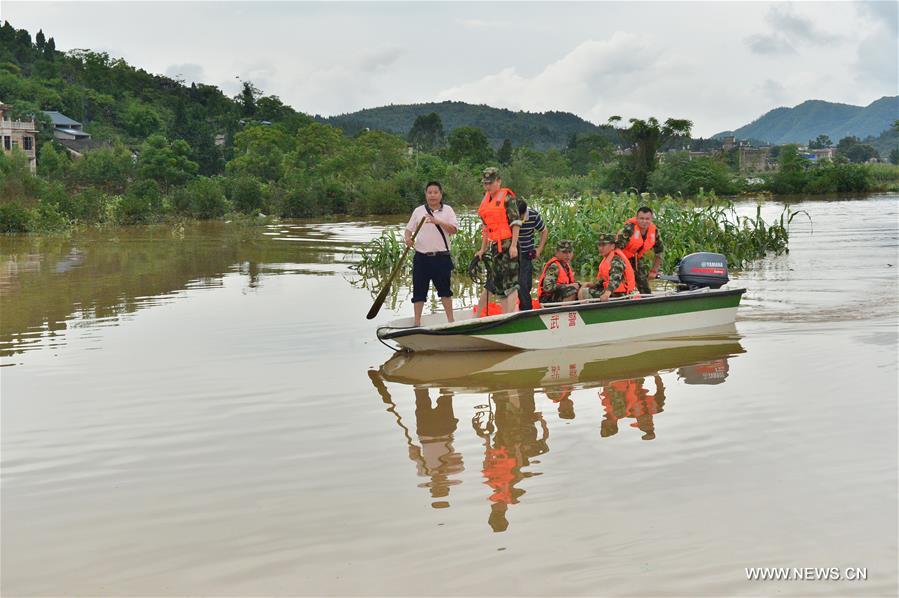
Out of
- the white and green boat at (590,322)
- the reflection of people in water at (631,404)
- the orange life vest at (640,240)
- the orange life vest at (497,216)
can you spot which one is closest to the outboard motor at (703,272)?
the white and green boat at (590,322)

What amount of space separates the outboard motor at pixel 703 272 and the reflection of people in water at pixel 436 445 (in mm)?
4195

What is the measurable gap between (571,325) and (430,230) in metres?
1.76

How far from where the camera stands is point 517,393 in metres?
8.37

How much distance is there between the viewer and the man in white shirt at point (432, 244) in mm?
9586

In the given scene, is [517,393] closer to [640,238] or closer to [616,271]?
[616,271]

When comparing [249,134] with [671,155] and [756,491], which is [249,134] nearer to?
[671,155]

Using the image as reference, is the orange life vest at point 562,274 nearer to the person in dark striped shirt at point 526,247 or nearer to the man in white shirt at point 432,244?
the person in dark striped shirt at point 526,247

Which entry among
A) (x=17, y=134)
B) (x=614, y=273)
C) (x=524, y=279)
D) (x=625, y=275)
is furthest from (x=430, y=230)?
(x=17, y=134)

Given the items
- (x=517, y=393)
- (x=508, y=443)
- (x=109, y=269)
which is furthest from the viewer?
(x=109, y=269)

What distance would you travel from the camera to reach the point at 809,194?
202 ft

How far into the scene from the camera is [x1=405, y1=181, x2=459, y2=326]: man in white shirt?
9.59m

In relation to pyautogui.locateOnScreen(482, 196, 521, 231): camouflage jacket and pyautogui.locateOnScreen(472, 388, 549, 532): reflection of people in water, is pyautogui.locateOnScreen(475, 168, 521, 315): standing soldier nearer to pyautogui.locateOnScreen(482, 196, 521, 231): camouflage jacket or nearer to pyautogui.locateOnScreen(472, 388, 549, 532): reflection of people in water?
pyautogui.locateOnScreen(482, 196, 521, 231): camouflage jacket

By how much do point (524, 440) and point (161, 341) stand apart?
19.0ft

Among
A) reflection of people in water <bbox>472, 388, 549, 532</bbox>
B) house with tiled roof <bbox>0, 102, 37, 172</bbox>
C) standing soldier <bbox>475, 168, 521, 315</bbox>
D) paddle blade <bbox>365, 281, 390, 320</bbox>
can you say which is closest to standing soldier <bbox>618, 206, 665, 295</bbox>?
standing soldier <bbox>475, 168, 521, 315</bbox>
